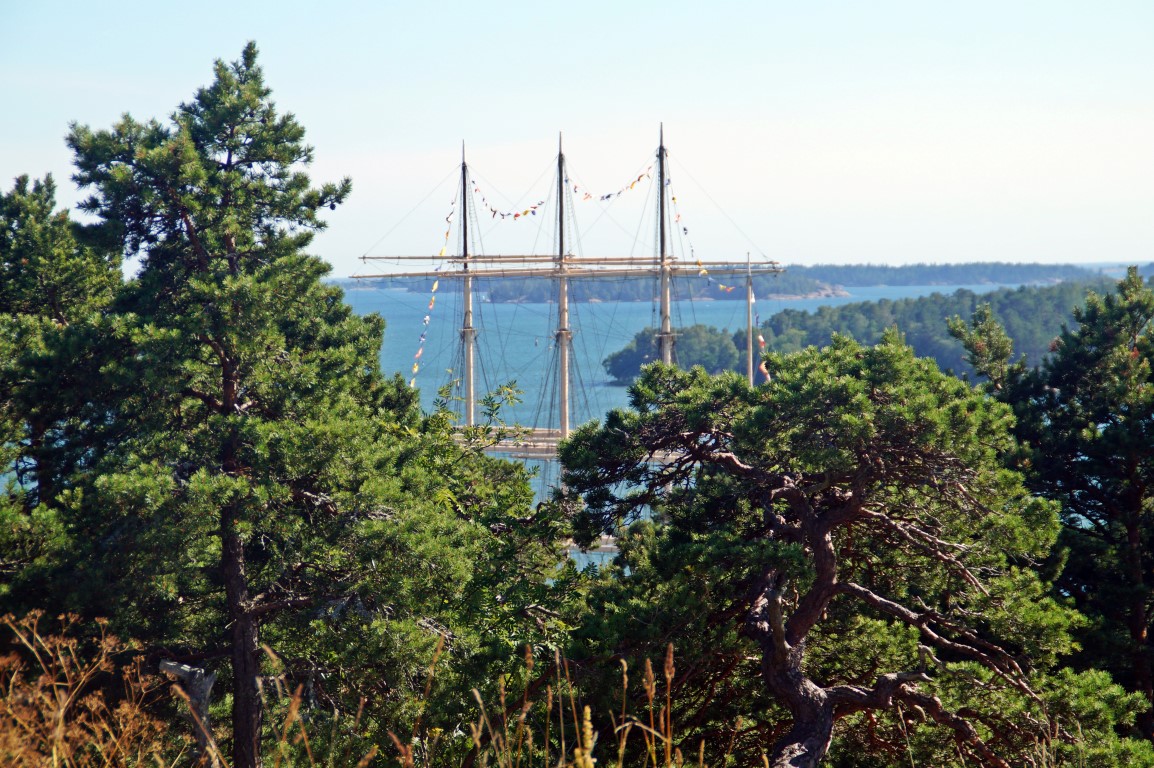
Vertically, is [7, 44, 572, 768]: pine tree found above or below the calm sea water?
above

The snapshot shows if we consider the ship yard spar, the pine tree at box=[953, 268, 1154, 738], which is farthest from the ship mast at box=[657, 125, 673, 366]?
the pine tree at box=[953, 268, 1154, 738]

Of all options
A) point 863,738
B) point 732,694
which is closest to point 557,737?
point 732,694

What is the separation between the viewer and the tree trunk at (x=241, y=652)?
29.6ft

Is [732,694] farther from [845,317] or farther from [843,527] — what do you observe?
[845,317]

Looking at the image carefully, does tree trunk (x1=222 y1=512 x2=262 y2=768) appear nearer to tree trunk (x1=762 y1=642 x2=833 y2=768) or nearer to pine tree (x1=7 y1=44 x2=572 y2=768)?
pine tree (x1=7 y1=44 x2=572 y2=768)

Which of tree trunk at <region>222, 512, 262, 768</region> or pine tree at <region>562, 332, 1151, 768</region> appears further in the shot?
tree trunk at <region>222, 512, 262, 768</region>

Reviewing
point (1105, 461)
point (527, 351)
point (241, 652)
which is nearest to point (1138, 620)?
point (1105, 461)

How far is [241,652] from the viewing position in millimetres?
9422

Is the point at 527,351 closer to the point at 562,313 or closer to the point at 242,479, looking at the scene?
the point at 562,313

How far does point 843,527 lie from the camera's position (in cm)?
901

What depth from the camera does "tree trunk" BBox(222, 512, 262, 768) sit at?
29.6 feet

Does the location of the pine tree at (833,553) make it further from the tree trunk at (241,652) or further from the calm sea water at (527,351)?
the calm sea water at (527,351)

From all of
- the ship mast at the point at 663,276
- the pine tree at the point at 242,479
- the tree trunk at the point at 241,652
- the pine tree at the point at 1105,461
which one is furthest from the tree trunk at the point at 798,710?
the ship mast at the point at 663,276

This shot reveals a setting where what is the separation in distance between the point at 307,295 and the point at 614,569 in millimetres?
4304
